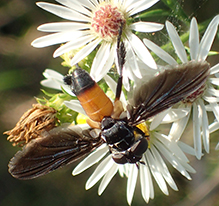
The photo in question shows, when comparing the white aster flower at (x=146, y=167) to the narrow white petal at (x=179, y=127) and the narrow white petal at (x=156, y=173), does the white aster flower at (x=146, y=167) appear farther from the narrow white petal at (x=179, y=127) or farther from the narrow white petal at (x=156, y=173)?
the narrow white petal at (x=179, y=127)

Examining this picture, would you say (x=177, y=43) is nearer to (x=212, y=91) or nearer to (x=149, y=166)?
(x=212, y=91)

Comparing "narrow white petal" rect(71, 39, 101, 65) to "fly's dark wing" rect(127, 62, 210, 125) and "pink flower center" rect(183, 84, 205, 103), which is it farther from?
"pink flower center" rect(183, 84, 205, 103)

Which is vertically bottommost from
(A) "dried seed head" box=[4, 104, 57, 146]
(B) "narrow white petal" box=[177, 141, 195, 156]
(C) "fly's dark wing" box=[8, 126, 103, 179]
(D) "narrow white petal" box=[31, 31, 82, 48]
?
(B) "narrow white petal" box=[177, 141, 195, 156]

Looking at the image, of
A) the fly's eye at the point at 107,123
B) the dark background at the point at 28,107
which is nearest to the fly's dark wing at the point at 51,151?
the fly's eye at the point at 107,123

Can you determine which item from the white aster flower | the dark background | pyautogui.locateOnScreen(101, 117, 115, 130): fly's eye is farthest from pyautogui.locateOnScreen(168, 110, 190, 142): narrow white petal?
the dark background

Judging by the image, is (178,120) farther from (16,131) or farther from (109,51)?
(16,131)

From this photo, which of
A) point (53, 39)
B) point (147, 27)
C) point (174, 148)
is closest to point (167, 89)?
point (147, 27)
